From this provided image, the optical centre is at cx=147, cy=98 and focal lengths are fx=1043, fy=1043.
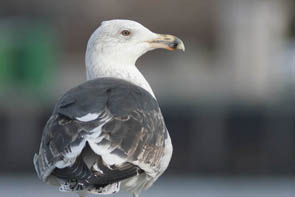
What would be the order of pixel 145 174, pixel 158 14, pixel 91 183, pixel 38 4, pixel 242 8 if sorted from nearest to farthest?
pixel 91 183 < pixel 145 174 < pixel 242 8 < pixel 38 4 < pixel 158 14

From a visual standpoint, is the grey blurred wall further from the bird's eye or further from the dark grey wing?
the dark grey wing

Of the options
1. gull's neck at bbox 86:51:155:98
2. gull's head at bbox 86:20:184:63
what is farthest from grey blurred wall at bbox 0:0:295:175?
gull's neck at bbox 86:51:155:98

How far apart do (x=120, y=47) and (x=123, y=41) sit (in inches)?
2.1

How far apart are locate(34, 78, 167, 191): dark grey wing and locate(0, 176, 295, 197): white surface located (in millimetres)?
8765

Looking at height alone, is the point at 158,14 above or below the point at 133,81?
below

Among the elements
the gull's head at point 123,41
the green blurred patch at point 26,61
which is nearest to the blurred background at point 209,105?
the green blurred patch at point 26,61

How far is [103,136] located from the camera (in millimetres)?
6773

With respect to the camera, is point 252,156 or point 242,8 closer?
point 252,156

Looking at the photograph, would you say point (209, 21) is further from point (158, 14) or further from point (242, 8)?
Answer: point (242, 8)

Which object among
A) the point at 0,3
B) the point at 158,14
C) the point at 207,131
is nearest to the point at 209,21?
the point at 158,14

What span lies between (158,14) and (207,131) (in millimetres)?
13769

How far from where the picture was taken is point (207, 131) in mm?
18250

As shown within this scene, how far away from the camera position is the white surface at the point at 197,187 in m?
16.8

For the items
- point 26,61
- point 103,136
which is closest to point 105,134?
point 103,136
